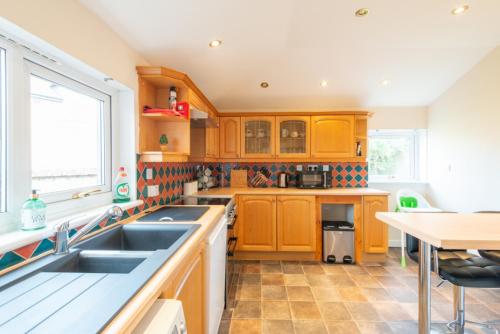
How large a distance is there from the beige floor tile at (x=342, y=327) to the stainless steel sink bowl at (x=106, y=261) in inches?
60.1

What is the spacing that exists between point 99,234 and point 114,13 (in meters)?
1.29

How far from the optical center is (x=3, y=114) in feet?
3.38

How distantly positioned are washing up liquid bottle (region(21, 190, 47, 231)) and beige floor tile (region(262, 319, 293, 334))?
5.16 ft

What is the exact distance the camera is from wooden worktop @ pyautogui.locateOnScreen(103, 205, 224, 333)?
0.59 metres

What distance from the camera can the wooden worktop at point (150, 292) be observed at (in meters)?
0.59

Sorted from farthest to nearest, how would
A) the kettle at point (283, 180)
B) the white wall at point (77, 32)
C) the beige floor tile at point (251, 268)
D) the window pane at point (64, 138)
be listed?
the kettle at point (283, 180), the beige floor tile at point (251, 268), the window pane at point (64, 138), the white wall at point (77, 32)

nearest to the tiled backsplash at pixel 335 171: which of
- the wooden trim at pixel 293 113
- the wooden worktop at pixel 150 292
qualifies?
the wooden trim at pixel 293 113

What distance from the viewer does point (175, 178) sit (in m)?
2.55

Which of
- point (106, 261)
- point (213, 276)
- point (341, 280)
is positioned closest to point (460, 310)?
point (341, 280)

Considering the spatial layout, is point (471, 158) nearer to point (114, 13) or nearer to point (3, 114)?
point (114, 13)

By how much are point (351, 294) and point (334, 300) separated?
0.71 ft

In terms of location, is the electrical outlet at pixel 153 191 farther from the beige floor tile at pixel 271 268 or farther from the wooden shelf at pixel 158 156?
the beige floor tile at pixel 271 268

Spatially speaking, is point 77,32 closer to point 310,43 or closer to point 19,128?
point 19,128

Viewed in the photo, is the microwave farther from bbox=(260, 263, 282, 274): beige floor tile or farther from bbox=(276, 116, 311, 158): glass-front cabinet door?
bbox=(260, 263, 282, 274): beige floor tile
